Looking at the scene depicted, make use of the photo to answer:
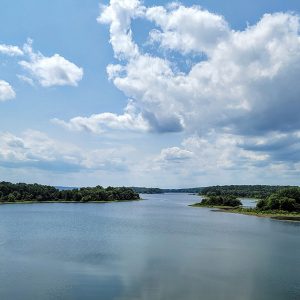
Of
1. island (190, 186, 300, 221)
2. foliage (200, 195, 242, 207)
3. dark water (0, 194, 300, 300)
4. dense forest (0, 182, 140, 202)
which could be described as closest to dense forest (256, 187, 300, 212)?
island (190, 186, 300, 221)

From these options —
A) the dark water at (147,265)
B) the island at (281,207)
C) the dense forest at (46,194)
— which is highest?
the dense forest at (46,194)

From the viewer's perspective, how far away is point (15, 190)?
166125 millimetres

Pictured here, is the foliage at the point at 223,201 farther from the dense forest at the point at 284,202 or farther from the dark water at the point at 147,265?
the dark water at the point at 147,265

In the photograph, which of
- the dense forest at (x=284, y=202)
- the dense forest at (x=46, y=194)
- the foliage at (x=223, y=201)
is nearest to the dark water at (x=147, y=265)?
the dense forest at (x=284, y=202)

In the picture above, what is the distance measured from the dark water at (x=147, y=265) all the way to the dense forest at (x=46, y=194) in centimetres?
10030

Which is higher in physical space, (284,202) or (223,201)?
(223,201)

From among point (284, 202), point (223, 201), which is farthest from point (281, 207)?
point (223, 201)

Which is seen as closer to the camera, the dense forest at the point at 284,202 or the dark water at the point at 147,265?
the dark water at the point at 147,265

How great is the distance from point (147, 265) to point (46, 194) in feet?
453

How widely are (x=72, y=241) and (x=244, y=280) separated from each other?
28139mm

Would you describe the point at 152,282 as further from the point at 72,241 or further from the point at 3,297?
the point at 72,241

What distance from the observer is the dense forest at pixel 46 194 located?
529 feet

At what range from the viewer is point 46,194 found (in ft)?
553

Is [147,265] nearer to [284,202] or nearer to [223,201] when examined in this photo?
[284,202]
